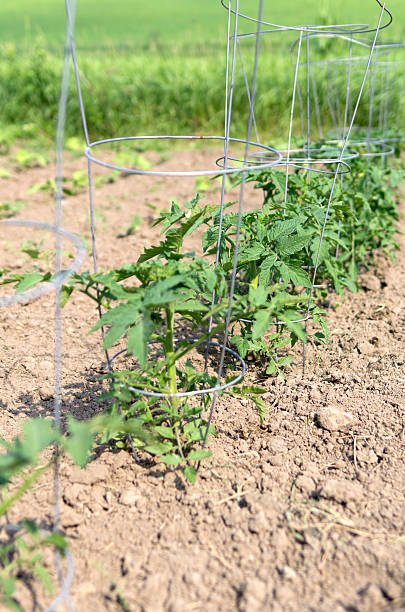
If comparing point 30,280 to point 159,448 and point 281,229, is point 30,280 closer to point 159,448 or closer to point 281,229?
point 159,448

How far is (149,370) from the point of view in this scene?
1731mm

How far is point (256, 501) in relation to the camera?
1639 mm

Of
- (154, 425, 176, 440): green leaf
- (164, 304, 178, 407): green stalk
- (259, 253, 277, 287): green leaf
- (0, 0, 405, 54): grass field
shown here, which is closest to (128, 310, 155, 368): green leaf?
(164, 304, 178, 407): green stalk

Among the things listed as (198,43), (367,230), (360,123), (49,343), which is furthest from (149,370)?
(198,43)

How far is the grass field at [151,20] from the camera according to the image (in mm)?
9297

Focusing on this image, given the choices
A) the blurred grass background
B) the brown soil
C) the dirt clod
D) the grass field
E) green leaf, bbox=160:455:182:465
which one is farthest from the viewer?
the grass field

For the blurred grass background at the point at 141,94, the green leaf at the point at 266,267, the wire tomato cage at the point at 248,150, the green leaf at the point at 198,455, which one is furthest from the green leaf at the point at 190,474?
the blurred grass background at the point at 141,94

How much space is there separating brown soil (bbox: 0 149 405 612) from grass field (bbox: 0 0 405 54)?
6962mm

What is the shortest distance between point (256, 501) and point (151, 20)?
13364 millimetres

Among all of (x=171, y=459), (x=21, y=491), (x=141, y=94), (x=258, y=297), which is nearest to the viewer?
(x=21, y=491)

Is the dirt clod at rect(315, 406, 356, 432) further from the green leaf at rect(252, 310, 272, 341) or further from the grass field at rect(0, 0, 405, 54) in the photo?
the grass field at rect(0, 0, 405, 54)

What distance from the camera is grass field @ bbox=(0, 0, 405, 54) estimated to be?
930 cm

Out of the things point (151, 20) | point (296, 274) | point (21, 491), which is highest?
point (151, 20)

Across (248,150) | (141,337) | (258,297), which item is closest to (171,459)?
(141,337)
